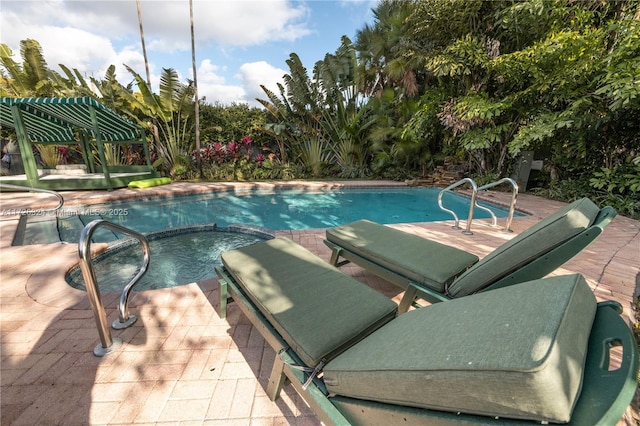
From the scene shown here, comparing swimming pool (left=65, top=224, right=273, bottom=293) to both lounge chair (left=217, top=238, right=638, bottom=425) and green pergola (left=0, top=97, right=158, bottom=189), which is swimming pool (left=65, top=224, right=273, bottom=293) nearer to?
lounge chair (left=217, top=238, right=638, bottom=425)

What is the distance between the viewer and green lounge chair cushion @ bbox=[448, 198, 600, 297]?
5.37ft

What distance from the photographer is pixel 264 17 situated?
476 inches

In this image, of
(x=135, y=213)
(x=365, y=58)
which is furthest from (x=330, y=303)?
(x=365, y=58)

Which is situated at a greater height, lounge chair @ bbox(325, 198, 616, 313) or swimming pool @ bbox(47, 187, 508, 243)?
lounge chair @ bbox(325, 198, 616, 313)

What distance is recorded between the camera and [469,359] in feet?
2.48

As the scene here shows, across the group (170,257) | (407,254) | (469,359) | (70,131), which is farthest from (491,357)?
(70,131)

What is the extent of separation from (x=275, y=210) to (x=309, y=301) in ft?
21.0

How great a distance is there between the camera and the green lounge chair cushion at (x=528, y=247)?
1.64 meters

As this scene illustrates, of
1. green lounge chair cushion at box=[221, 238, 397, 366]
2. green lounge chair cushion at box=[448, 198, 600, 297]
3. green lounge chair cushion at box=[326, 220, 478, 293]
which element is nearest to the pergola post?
green lounge chair cushion at box=[221, 238, 397, 366]

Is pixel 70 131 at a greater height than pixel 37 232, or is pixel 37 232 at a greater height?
pixel 70 131

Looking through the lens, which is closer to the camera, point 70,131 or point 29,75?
point 29,75

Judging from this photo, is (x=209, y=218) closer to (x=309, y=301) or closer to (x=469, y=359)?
(x=309, y=301)

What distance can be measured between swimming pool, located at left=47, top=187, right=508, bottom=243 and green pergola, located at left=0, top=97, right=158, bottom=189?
2.03 m

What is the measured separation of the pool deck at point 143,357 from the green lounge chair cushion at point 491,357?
2.90 feet
